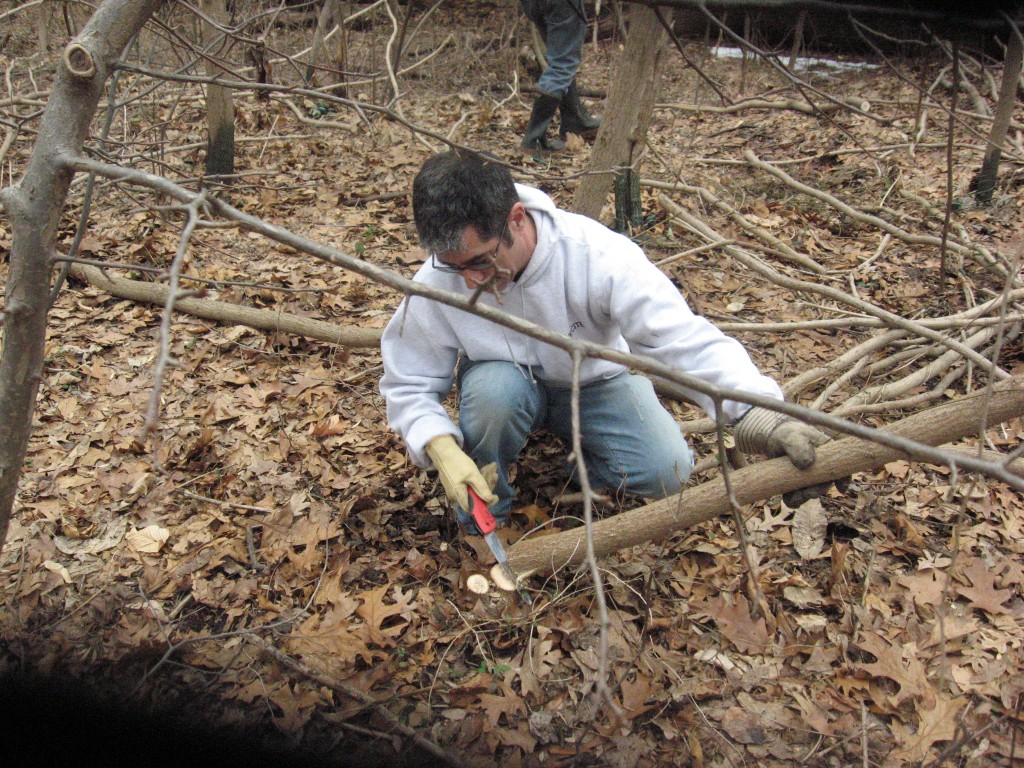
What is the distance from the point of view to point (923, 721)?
2084 millimetres

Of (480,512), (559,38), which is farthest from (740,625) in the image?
(559,38)

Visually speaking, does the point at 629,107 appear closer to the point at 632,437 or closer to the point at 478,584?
the point at 632,437

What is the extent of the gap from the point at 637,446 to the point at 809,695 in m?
0.95

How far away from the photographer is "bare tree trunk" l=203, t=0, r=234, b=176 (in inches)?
191

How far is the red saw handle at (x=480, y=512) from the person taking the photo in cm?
231

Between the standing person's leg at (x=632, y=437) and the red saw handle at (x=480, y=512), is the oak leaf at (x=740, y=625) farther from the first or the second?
the red saw handle at (x=480, y=512)

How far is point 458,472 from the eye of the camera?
92.4 inches

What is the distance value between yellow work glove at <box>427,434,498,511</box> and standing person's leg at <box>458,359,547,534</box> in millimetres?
116

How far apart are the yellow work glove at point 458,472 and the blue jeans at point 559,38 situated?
12.8 feet

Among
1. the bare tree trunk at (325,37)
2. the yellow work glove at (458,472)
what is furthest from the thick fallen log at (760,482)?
the bare tree trunk at (325,37)

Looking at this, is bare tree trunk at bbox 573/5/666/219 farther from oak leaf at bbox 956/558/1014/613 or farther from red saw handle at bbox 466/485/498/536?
oak leaf at bbox 956/558/1014/613

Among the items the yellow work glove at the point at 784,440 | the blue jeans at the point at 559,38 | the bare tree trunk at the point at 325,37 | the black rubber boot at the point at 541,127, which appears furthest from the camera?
the bare tree trunk at the point at 325,37

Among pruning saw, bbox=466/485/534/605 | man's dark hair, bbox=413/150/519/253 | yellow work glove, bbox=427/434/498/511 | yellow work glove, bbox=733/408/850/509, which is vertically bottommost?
pruning saw, bbox=466/485/534/605

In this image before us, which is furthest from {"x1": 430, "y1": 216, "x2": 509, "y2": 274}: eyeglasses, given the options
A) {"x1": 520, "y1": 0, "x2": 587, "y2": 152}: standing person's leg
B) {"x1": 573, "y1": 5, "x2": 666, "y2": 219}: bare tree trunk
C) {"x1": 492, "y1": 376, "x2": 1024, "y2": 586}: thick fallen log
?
{"x1": 520, "y1": 0, "x2": 587, "y2": 152}: standing person's leg
